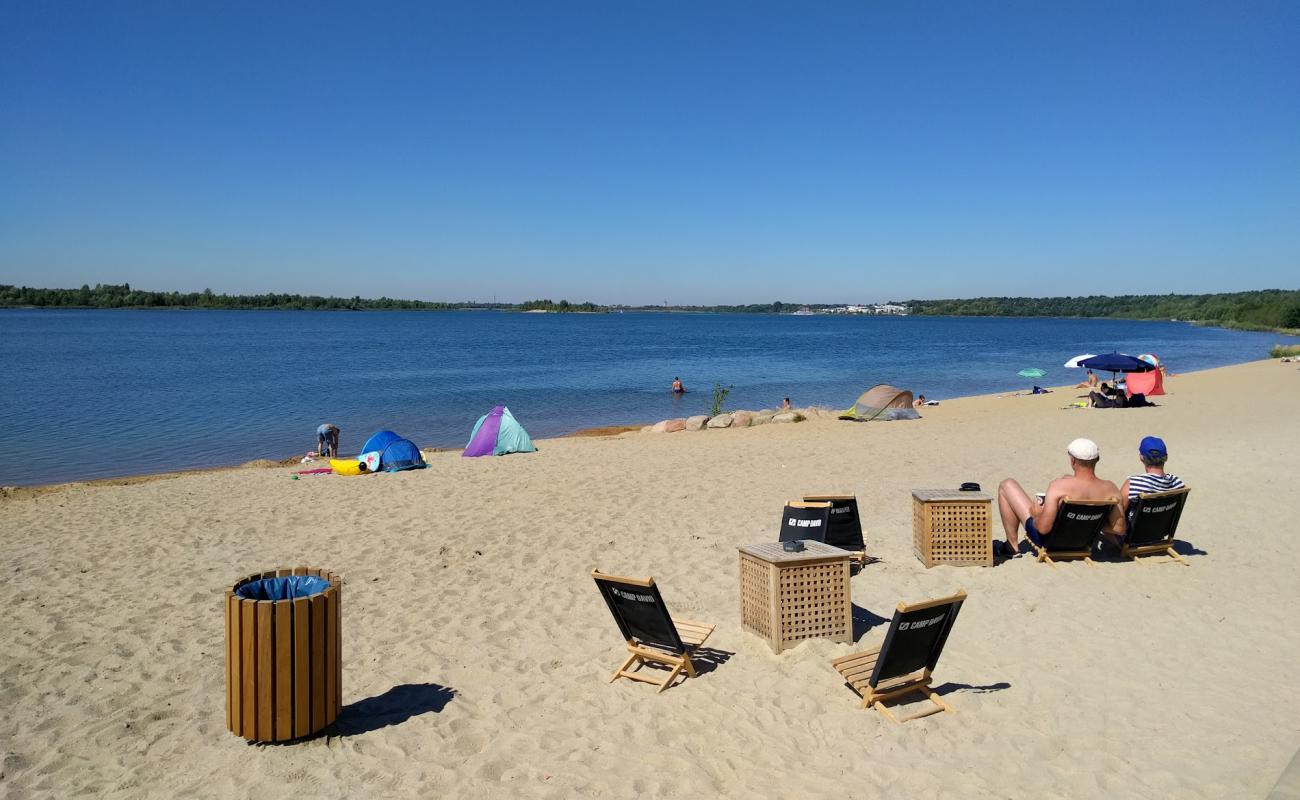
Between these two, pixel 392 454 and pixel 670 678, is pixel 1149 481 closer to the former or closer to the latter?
pixel 670 678

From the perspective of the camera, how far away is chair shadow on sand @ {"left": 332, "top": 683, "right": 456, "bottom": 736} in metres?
4.87

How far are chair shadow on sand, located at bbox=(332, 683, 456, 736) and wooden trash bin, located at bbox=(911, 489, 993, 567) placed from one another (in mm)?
4664

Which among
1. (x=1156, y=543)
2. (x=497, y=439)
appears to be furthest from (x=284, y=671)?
(x=497, y=439)

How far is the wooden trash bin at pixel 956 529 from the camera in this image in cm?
752

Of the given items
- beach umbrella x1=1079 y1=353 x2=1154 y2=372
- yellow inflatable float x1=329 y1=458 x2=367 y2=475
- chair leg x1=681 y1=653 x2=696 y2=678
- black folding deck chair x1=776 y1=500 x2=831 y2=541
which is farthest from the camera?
beach umbrella x1=1079 y1=353 x2=1154 y2=372

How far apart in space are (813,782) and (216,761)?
3278 mm

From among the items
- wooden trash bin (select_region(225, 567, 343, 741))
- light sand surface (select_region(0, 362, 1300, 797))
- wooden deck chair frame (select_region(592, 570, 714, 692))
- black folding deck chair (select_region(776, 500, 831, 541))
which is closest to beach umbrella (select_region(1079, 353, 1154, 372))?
light sand surface (select_region(0, 362, 1300, 797))

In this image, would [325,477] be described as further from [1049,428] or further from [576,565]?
[1049,428]

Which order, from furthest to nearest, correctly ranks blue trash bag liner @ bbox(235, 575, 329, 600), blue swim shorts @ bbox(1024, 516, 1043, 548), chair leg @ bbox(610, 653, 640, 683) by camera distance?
blue swim shorts @ bbox(1024, 516, 1043, 548) < chair leg @ bbox(610, 653, 640, 683) < blue trash bag liner @ bbox(235, 575, 329, 600)

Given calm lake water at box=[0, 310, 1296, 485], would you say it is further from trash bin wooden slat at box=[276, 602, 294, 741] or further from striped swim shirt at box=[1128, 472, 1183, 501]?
striped swim shirt at box=[1128, 472, 1183, 501]

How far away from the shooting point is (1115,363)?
2181 centimetres

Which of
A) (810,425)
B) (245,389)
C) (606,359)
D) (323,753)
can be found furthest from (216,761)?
(606,359)

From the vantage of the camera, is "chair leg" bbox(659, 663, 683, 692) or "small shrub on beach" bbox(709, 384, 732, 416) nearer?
"chair leg" bbox(659, 663, 683, 692)

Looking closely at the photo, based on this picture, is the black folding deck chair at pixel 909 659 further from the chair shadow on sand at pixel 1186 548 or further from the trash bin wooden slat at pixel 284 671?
the chair shadow on sand at pixel 1186 548
